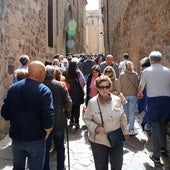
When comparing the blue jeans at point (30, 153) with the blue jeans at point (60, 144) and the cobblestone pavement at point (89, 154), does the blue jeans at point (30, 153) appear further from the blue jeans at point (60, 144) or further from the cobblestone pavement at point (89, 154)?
the cobblestone pavement at point (89, 154)

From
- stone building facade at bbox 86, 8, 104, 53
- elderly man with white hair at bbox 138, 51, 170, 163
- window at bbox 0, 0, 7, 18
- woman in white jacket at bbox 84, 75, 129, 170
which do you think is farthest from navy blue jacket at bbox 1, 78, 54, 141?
stone building facade at bbox 86, 8, 104, 53

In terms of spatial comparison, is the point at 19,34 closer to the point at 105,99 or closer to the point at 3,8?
the point at 3,8

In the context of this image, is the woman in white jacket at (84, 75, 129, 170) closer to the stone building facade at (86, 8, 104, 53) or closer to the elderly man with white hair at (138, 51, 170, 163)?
the elderly man with white hair at (138, 51, 170, 163)

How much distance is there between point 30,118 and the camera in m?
3.35

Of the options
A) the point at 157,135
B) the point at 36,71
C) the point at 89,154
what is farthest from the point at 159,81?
the point at 36,71

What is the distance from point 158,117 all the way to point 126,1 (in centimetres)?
848

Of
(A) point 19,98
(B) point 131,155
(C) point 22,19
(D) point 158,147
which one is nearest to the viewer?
(A) point 19,98

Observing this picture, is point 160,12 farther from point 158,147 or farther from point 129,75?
point 158,147

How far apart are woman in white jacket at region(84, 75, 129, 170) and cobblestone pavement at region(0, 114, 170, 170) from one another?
141 centimetres

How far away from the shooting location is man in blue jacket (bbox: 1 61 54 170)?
11.0ft

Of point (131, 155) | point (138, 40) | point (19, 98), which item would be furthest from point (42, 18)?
point (19, 98)

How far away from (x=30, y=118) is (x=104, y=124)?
2.62ft

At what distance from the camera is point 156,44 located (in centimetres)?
852

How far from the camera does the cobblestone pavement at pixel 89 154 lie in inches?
195
